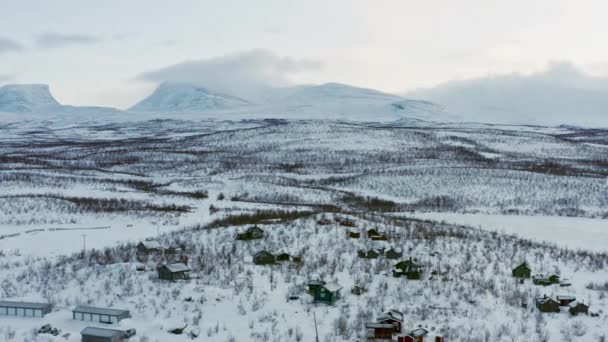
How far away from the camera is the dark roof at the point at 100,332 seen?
12836 mm

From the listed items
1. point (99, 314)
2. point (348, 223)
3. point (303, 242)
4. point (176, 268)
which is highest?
point (176, 268)

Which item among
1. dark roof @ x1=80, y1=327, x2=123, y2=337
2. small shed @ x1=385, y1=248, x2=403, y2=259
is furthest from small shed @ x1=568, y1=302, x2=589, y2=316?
dark roof @ x1=80, y1=327, x2=123, y2=337

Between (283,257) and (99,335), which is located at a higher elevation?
(283,257)

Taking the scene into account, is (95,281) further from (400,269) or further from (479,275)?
(479,275)

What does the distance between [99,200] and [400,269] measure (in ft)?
95.0

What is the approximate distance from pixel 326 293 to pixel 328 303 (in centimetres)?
28

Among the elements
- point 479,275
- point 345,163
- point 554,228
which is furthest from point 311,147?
point 479,275

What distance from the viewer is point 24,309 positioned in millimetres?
14734

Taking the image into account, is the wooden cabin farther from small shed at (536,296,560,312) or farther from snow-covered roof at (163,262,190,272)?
small shed at (536,296,560,312)

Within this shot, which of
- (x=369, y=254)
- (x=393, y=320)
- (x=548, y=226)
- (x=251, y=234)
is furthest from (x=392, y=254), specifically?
(x=548, y=226)

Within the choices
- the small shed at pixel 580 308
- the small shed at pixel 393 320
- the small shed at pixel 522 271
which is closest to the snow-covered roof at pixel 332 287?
the small shed at pixel 393 320

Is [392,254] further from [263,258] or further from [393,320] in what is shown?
[393,320]

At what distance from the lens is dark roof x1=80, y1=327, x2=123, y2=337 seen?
42.1ft

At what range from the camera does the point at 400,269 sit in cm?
1816
